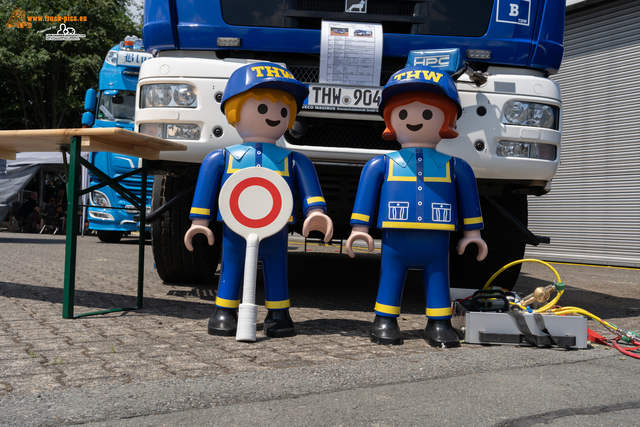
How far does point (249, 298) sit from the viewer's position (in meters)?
2.98

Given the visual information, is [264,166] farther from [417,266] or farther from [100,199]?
[100,199]

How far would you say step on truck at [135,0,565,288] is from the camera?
3549mm

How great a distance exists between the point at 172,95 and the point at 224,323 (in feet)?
4.90

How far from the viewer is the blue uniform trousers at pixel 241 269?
3.13m

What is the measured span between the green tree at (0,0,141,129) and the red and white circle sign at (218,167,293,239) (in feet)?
63.3

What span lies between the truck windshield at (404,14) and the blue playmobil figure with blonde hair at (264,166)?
668 mm

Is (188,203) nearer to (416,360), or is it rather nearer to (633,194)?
(416,360)

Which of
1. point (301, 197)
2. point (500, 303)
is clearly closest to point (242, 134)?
point (301, 197)

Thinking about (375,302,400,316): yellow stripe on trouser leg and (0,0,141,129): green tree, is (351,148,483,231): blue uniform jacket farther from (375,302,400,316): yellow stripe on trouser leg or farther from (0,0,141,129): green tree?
(0,0,141,129): green tree

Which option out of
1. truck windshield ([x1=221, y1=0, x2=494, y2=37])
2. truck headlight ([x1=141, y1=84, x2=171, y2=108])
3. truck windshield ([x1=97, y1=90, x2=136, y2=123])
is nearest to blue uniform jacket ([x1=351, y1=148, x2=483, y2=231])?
truck windshield ([x1=221, y1=0, x2=494, y2=37])

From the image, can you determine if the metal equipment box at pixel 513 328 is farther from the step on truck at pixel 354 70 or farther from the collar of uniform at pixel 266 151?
the collar of uniform at pixel 266 151

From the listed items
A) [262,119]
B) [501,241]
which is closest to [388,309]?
[262,119]

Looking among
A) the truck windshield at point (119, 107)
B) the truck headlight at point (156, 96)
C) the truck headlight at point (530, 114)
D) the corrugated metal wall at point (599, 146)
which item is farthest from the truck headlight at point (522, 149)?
the truck windshield at point (119, 107)

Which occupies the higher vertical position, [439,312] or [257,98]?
[257,98]
